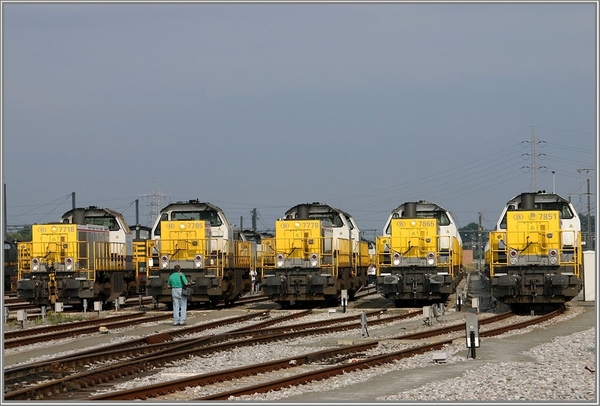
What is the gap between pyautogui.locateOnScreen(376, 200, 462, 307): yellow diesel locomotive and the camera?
96.4ft

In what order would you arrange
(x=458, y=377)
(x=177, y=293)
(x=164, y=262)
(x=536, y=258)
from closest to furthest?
1. (x=458, y=377)
2. (x=177, y=293)
3. (x=536, y=258)
4. (x=164, y=262)

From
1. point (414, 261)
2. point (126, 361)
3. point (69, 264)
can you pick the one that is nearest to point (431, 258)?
point (414, 261)

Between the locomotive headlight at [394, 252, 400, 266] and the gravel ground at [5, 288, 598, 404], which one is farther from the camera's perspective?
the locomotive headlight at [394, 252, 400, 266]

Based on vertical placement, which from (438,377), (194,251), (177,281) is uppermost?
(194,251)

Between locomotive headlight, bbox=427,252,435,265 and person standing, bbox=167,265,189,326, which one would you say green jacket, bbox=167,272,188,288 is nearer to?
person standing, bbox=167,265,189,326

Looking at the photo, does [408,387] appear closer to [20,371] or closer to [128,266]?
[20,371]

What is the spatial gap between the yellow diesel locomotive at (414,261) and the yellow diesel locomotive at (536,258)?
2.01m

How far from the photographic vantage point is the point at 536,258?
26984 mm

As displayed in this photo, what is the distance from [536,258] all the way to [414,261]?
424 cm

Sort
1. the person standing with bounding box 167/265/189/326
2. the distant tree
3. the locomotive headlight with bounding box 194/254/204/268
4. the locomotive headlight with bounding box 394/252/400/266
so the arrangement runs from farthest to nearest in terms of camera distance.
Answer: the distant tree < the locomotive headlight with bounding box 194/254/204/268 < the locomotive headlight with bounding box 394/252/400/266 < the person standing with bounding box 167/265/189/326

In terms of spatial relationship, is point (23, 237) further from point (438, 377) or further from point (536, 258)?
point (438, 377)

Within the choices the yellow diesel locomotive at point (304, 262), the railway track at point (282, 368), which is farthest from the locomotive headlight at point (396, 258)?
the railway track at point (282, 368)

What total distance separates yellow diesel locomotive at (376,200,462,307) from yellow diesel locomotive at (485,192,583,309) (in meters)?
2.01

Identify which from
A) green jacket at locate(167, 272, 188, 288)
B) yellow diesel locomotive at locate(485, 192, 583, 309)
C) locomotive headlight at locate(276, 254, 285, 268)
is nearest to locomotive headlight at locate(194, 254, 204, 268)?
locomotive headlight at locate(276, 254, 285, 268)
